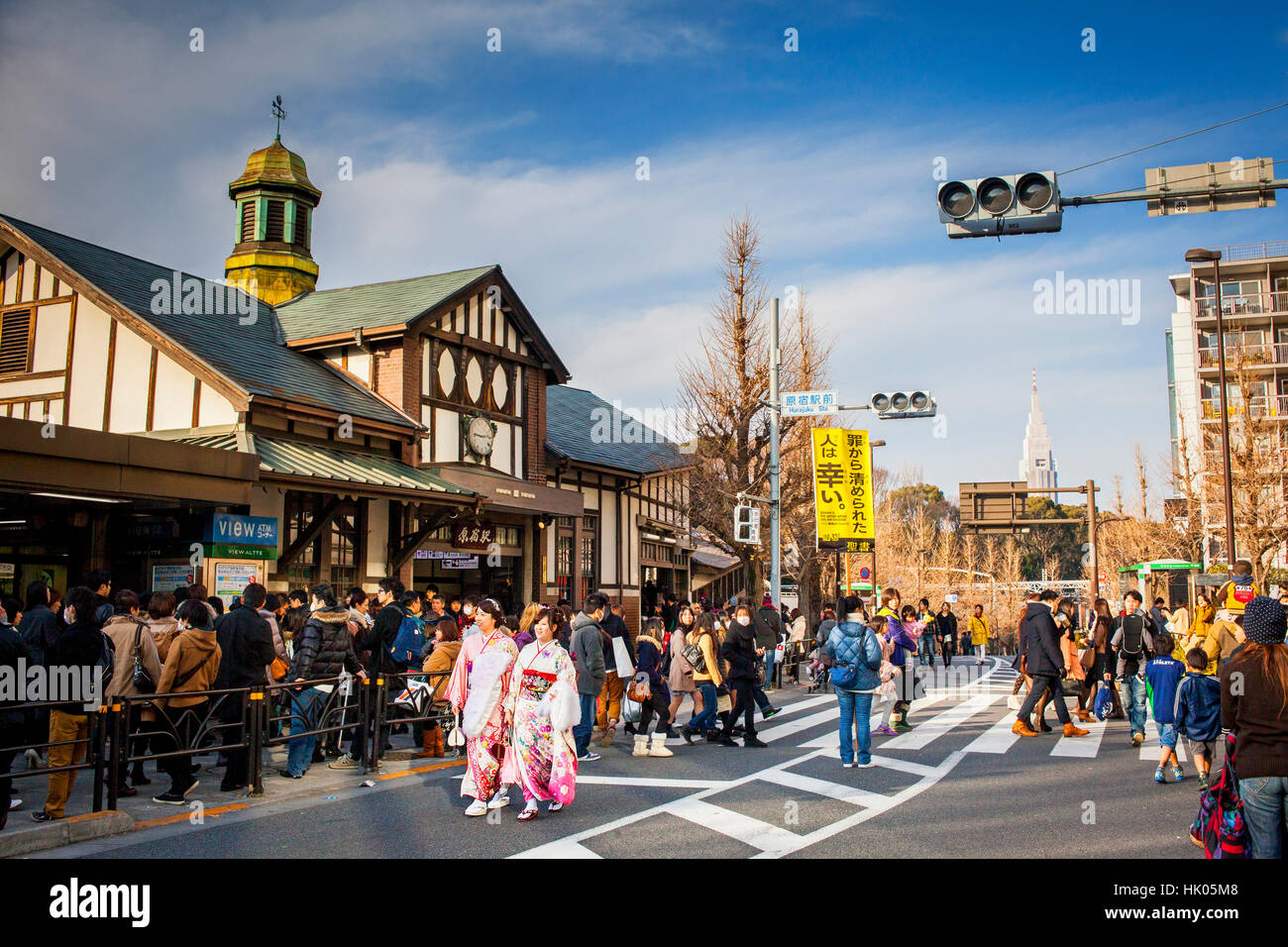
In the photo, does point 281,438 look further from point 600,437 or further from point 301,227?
point 301,227

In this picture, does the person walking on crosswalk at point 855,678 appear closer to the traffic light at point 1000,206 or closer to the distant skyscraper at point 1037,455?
the traffic light at point 1000,206

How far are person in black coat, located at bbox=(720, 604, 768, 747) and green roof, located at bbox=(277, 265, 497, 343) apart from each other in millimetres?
10418

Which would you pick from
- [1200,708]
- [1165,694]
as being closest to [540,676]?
[1200,708]

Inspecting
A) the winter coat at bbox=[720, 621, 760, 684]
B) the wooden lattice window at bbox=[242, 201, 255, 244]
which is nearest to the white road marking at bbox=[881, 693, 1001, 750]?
the winter coat at bbox=[720, 621, 760, 684]

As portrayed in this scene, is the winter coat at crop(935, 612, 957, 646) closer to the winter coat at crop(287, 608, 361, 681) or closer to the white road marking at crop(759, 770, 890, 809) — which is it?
the white road marking at crop(759, 770, 890, 809)

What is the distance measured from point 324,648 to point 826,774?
18.2 feet

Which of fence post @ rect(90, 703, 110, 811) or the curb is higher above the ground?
fence post @ rect(90, 703, 110, 811)

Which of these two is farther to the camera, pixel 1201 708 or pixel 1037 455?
pixel 1037 455

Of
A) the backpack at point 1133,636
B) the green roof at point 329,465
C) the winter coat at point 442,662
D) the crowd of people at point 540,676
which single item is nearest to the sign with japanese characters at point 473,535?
the green roof at point 329,465

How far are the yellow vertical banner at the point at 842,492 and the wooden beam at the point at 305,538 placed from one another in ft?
32.4

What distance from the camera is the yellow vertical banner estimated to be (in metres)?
21.0

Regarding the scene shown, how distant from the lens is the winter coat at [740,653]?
1244 centimetres

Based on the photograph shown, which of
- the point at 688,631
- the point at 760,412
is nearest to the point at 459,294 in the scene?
the point at 760,412

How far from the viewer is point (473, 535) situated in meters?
21.3
